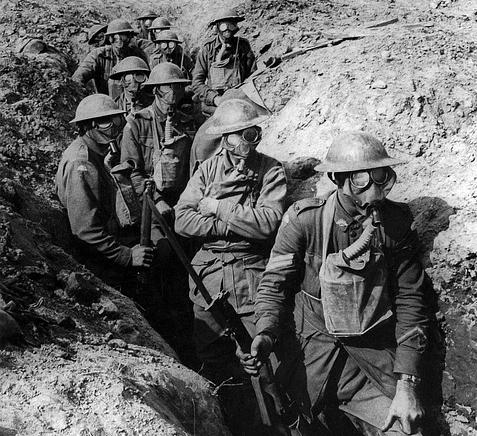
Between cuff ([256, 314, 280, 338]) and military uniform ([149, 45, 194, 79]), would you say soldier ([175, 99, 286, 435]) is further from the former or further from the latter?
military uniform ([149, 45, 194, 79])

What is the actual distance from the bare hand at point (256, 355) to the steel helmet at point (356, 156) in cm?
122

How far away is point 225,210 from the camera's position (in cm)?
550

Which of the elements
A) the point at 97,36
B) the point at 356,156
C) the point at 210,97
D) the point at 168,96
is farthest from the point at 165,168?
the point at 97,36

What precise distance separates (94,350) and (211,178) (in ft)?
6.16

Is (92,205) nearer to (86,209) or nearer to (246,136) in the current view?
(86,209)

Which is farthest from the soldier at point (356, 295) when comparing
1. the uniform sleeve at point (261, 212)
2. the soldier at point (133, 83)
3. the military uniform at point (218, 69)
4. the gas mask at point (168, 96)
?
the military uniform at point (218, 69)

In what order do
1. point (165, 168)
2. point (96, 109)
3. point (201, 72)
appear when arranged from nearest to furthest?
point (96, 109) → point (165, 168) → point (201, 72)

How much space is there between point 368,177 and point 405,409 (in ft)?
4.99

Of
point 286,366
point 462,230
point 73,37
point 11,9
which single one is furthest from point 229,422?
point 11,9

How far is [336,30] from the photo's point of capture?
9.76m

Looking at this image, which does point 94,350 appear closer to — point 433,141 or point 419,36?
point 433,141

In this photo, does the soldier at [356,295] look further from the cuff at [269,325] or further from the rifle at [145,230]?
the rifle at [145,230]

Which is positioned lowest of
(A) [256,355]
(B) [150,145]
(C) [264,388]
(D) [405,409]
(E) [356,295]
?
(C) [264,388]

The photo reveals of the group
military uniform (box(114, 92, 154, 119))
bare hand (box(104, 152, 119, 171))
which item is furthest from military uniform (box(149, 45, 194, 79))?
bare hand (box(104, 152, 119, 171))
